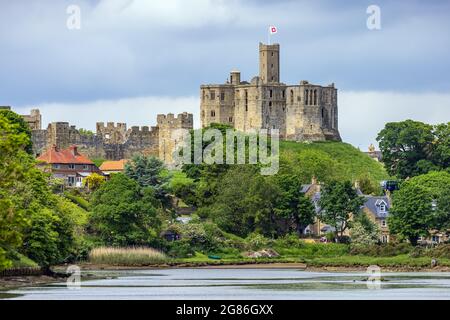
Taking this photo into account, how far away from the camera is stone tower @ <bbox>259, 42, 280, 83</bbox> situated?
177 metres

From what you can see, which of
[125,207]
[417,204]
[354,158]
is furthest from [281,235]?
[354,158]

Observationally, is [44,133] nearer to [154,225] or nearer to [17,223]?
[154,225]

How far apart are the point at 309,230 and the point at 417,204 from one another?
43.4 ft

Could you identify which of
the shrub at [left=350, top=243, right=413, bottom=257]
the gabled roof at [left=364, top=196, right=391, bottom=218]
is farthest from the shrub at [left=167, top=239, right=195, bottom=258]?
the gabled roof at [left=364, top=196, right=391, bottom=218]

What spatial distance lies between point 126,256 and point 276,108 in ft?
233

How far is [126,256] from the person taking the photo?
103m

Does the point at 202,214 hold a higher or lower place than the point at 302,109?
lower

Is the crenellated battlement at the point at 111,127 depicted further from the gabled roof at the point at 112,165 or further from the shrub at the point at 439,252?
the shrub at the point at 439,252

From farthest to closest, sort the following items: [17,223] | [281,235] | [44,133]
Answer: [44,133] < [281,235] < [17,223]

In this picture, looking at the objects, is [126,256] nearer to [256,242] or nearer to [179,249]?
[179,249]

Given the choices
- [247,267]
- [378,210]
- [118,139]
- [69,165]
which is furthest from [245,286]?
[118,139]

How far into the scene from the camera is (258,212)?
115562mm

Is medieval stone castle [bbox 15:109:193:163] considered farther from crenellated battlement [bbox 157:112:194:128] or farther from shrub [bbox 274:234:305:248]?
shrub [bbox 274:234:305:248]
